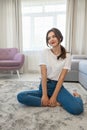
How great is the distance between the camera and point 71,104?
65.8 inches

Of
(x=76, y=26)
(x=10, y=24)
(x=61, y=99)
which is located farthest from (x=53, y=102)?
(x=10, y=24)

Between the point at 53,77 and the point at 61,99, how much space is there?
0.86ft

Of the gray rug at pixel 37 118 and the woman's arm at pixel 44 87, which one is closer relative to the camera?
the gray rug at pixel 37 118

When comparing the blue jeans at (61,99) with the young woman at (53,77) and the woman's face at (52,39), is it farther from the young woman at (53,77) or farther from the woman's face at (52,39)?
the woman's face at (52,39)

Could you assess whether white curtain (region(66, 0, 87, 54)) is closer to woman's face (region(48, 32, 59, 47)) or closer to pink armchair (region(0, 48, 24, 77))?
pink armchair (region(0, 48, 24, 77))

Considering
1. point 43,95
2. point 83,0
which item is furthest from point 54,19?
point 43,95

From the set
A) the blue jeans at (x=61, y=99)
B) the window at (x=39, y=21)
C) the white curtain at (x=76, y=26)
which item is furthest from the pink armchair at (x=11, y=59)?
the blue jeans at (x=61, y=99)

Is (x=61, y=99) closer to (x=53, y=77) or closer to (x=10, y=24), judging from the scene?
(x=53, y=77)

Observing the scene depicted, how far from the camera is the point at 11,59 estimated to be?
4102 mm

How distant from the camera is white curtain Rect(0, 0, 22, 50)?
4.36 metres

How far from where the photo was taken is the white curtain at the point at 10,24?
4.36 metres

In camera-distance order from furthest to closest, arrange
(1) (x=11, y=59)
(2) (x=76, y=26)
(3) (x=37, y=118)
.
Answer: (2) (x=76, y=26), (1) (x=11, y=59), (3) (x=37, y=118)

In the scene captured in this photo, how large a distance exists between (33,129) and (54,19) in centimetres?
354

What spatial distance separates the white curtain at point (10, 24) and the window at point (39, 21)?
A: 0.48 feet
